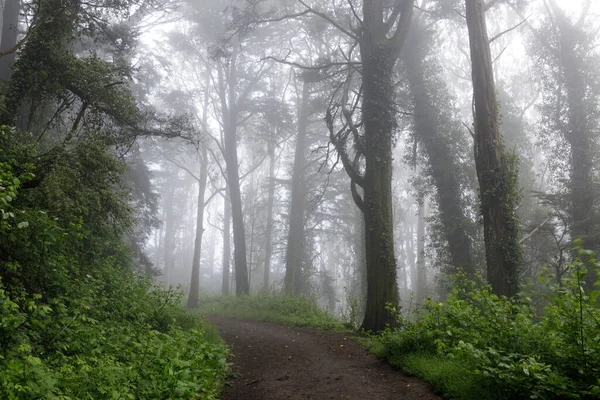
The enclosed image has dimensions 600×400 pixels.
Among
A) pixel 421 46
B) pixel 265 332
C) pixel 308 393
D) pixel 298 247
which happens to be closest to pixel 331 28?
pixel 421 46

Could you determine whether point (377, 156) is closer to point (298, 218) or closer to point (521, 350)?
point (521, 350)

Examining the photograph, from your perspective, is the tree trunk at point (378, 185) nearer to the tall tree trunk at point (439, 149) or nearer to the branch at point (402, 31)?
the branch at point (402, 31)

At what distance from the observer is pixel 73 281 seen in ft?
20.0

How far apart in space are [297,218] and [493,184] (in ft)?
49.9

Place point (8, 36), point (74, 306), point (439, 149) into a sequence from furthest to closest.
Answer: point (439, 149) → point (8, 36) → point (74, 306)

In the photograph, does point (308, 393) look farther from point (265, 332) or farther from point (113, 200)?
point (265, 332)

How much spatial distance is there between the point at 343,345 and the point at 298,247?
580 inches

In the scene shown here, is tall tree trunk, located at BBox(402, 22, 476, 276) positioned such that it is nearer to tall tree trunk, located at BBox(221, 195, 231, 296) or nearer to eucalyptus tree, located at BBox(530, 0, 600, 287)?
eucalyptus tree, located at BBox(530, 0, 600, 287)

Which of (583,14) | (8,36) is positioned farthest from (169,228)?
(583,14)

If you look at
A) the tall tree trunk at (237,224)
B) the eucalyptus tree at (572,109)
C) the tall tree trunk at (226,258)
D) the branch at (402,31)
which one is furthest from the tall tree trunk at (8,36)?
the eucalyptus tree at (572,109)

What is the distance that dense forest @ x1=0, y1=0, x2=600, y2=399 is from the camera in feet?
13.2

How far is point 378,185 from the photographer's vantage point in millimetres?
10047

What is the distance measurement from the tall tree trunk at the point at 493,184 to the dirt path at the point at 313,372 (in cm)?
329

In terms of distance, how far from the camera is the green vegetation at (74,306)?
3615mm
